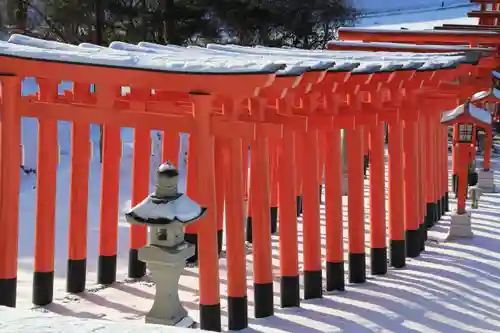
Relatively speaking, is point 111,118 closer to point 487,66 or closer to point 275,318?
point 275,318

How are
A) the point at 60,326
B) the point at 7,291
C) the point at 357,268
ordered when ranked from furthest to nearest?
the point at 357,268 → the point at 7,291 → the point at 60,326

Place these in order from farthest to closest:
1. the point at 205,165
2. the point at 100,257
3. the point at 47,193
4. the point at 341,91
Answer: the point at 100,257
the point at 341,91
the point at 47,193
the point at 205,165

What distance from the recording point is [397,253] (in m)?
9.25

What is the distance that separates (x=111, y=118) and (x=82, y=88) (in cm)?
139

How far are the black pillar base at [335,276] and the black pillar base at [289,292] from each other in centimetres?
75

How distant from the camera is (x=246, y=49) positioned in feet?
34.1

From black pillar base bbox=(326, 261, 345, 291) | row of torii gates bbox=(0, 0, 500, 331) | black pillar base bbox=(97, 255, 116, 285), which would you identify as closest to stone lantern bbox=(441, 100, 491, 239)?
row of torii gates bbox=(0, 0, 500, 331)

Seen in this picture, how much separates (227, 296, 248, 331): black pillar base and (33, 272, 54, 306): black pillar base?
6.90 ft

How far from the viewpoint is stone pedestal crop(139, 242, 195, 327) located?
5.52 metres

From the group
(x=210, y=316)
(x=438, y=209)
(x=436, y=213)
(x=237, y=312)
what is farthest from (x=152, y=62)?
(x=438, y=209)

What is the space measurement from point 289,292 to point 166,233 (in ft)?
7.49

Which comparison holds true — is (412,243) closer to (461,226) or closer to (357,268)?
(461,226)

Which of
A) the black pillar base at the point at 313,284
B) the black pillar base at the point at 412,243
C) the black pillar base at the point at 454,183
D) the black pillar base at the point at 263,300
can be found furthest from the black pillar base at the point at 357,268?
the black pillar base at the point at 454,183

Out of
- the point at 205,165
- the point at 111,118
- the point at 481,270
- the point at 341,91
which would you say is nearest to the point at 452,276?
the point at 481,270
